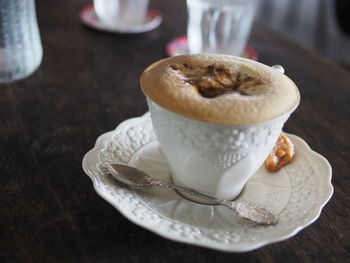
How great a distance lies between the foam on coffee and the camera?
42cm

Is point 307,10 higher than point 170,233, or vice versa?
point 170,233

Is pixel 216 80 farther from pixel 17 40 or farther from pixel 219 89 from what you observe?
pixel 17 40

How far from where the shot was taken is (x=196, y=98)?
17.0 inches

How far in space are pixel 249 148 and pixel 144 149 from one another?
17cm

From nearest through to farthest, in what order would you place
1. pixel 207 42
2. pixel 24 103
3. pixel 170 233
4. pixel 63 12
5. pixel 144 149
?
1. pixel 170 233
2. pixel 144 149
3. pixel 24 103
4. pixel 207 42
5. pixel 63 12

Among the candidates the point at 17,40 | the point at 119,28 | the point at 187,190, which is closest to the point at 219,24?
the point at 119,28

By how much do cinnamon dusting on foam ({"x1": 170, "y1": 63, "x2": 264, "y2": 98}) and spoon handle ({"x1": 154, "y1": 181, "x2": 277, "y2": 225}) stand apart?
4.5 inches

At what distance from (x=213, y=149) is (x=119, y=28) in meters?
0.59

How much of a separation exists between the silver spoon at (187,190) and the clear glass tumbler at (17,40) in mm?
356

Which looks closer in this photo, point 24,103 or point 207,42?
point 24,103

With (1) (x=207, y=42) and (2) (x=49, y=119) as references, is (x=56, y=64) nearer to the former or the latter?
(2) (x=49, y=119)

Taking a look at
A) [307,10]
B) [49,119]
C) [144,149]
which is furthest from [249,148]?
[307,10]

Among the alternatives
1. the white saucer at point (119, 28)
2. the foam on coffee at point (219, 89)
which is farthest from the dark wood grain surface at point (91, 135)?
the foam on coffee at point (219, 89)

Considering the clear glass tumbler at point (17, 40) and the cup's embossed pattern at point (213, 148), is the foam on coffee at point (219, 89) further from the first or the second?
the clear glass tumbler at point (17, 40)
